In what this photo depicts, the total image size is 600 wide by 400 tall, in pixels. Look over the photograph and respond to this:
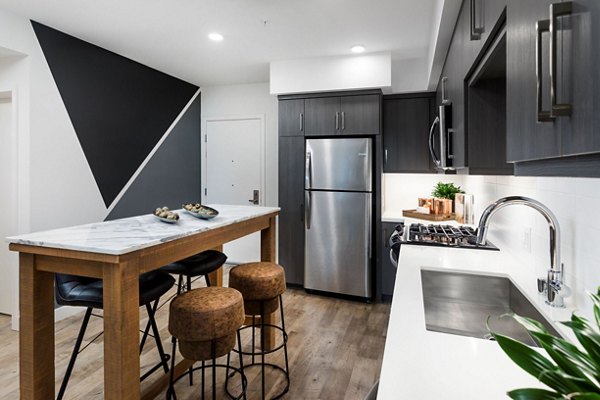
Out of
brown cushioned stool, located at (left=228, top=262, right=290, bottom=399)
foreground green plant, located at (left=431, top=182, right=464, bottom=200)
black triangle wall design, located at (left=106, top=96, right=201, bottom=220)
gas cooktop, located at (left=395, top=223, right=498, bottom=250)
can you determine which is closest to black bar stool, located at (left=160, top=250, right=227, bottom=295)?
brown cushioned stool, located at (left=228, top=262, right=290, bottom=399)

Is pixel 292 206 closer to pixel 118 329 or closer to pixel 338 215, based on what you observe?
pixel 338 215

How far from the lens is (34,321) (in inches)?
61.3

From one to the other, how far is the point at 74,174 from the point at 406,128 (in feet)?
11.1

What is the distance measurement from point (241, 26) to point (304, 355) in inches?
108

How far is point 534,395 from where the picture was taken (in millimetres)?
395

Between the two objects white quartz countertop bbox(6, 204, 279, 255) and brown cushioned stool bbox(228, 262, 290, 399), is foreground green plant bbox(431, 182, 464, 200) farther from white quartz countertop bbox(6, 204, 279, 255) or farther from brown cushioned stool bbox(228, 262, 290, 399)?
white quartz countertop bbox(6, 204, 279, 255)

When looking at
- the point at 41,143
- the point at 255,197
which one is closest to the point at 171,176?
the point at 255,197

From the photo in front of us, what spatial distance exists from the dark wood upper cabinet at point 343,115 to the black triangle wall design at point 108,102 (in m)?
1.89

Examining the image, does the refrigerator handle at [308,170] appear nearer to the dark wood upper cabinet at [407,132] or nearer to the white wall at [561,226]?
the dark wood upper cabinet at [407,132]

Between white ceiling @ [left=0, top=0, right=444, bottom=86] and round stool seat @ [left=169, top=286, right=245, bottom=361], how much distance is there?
83.0 inches

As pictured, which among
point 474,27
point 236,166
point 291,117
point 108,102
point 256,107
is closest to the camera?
point 474,27

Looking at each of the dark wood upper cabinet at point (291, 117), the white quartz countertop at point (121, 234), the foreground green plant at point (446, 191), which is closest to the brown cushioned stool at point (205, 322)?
the white quartz countertop at point (121, 234)

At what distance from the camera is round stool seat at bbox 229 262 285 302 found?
7.04ft

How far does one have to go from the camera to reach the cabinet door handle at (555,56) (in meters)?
0.52
